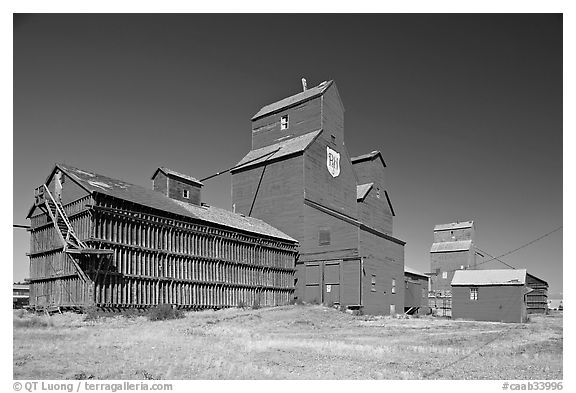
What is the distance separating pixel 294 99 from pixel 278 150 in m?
6.04

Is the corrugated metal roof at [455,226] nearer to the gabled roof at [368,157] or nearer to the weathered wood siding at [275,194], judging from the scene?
the gabled roof at [368,157]

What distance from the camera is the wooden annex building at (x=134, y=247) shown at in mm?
28125

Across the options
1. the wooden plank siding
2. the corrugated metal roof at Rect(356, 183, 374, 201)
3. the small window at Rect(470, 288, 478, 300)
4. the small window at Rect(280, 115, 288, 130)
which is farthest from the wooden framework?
the wooden plank siding

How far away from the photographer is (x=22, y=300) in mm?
48188

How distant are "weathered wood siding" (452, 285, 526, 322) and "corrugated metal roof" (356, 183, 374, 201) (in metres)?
12.8

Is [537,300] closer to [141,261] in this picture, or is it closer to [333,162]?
[333,162]

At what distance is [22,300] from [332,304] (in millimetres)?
28912

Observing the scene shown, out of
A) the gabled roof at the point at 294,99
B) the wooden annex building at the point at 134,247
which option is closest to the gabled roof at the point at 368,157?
the gabled roof at the point at 294,99

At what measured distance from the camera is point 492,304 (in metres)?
46.7

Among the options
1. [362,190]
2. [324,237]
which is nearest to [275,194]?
[324,237]

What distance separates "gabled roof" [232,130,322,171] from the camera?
4594cm

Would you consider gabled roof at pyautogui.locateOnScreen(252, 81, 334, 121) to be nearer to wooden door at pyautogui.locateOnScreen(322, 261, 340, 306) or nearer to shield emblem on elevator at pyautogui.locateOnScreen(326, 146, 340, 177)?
shield emblem on elevator at pyautogui.locateOnScreen(326, 146, 340, 177)
